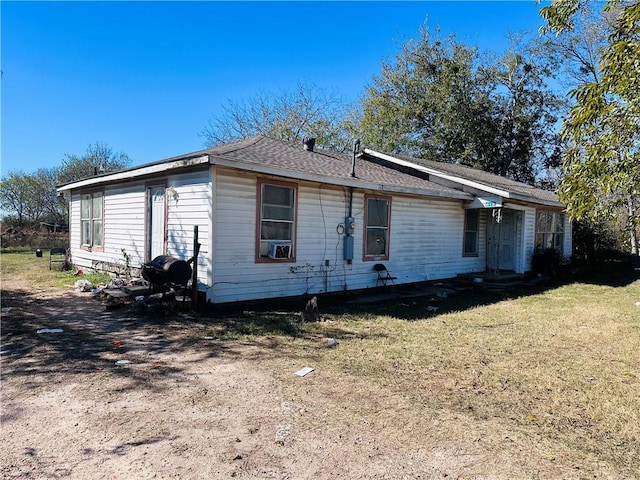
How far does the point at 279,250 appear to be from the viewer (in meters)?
8.47

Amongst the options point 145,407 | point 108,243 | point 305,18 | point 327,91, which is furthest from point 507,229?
point 327,91

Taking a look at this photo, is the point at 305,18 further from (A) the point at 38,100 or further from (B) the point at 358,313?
(B) the point at 358,313

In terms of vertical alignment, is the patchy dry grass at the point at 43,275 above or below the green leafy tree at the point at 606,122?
below

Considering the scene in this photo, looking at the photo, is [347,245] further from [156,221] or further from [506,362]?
[506,362]

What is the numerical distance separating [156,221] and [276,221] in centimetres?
284

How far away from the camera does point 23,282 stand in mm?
10891

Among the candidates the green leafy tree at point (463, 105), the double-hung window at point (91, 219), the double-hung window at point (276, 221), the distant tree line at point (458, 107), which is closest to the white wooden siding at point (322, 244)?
the double-hung window at point (276, 221)

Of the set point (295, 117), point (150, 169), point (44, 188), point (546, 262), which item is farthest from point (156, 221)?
point (44, 188)

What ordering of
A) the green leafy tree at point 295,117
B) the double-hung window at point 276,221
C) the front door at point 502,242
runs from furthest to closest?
1. the green leafy tree at point 295,117
2. the front door at point 502,242
3. the double-hung window at point 276,221

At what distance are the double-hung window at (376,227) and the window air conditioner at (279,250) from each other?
7.82ft

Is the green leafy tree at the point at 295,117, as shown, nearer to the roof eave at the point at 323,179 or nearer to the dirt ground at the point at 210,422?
the roof eave at the point at 323,179

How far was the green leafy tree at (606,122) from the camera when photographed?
4871 mm

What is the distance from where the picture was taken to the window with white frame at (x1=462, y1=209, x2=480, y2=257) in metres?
13.4

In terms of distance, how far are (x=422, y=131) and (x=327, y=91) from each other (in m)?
7.39
